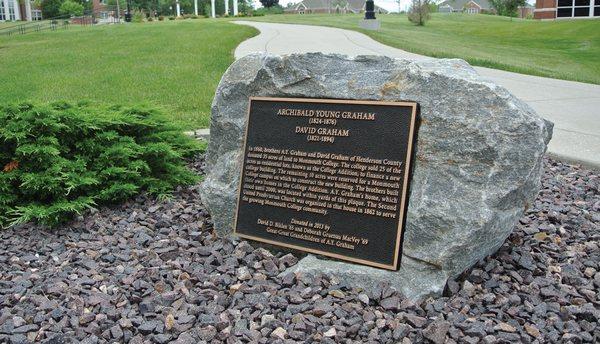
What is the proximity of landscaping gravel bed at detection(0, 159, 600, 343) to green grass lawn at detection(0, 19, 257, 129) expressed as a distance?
2.06 meters

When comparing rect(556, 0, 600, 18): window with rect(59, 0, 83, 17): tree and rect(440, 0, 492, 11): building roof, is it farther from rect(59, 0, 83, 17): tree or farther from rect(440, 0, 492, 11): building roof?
rect(440, 0, 492, 11): building roof

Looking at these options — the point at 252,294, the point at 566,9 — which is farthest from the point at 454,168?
the point at 566,9

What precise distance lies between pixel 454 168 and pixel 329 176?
80 cm

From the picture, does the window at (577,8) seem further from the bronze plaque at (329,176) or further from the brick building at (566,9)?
the bronze plaque at (329,176)

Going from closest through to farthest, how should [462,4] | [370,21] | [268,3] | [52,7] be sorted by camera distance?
1. [370,21]
2. [52,7]
3. [268,3]
4. [462,4]

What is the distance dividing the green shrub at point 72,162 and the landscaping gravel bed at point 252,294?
0.90ft

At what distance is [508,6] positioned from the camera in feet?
183

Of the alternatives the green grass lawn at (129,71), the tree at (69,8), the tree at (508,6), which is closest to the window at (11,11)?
the tree at (69,8)

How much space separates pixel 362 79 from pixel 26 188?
8.97ft

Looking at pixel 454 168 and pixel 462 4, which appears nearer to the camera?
pixel 454 168

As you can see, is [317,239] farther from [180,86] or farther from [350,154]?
[180,86]

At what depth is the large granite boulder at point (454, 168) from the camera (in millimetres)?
3293

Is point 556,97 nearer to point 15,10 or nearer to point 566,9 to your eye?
point 566,9

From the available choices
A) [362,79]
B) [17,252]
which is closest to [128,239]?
[17,252]
